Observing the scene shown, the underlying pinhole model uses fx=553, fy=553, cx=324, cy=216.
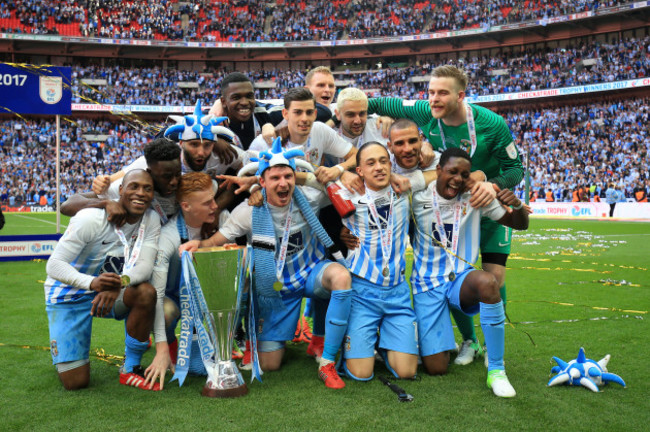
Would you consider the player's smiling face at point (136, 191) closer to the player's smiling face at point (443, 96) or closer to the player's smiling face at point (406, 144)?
the player's smiling face at point (406, 144)

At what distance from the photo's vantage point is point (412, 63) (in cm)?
4222

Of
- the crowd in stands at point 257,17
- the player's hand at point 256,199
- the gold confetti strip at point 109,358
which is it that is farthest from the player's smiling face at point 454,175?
the crowd in stands at point 257,17

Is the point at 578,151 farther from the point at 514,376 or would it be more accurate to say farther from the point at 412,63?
the point at 514,376

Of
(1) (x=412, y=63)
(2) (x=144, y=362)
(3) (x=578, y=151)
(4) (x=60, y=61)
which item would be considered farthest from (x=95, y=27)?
(2) (x=144, y=362)

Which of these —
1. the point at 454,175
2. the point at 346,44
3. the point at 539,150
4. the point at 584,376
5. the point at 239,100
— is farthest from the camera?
the point at 346,44

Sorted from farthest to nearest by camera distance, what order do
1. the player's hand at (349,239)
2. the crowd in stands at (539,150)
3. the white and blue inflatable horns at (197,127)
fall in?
the crowd in stands at (539,150)
the player's hand at (349,239)
the white and blue inflatable horns at (197,127)

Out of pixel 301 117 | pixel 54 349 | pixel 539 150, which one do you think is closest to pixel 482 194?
pixel 301 117

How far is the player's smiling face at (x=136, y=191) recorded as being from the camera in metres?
4.04

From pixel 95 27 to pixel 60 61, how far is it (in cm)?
358

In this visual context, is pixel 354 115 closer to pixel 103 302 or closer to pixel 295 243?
pixel 295 243

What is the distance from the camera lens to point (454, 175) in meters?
4.41

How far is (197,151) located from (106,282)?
4.26ft

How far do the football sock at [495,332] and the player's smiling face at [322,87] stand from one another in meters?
3.04

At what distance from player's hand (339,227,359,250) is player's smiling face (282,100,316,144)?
1.01 m
